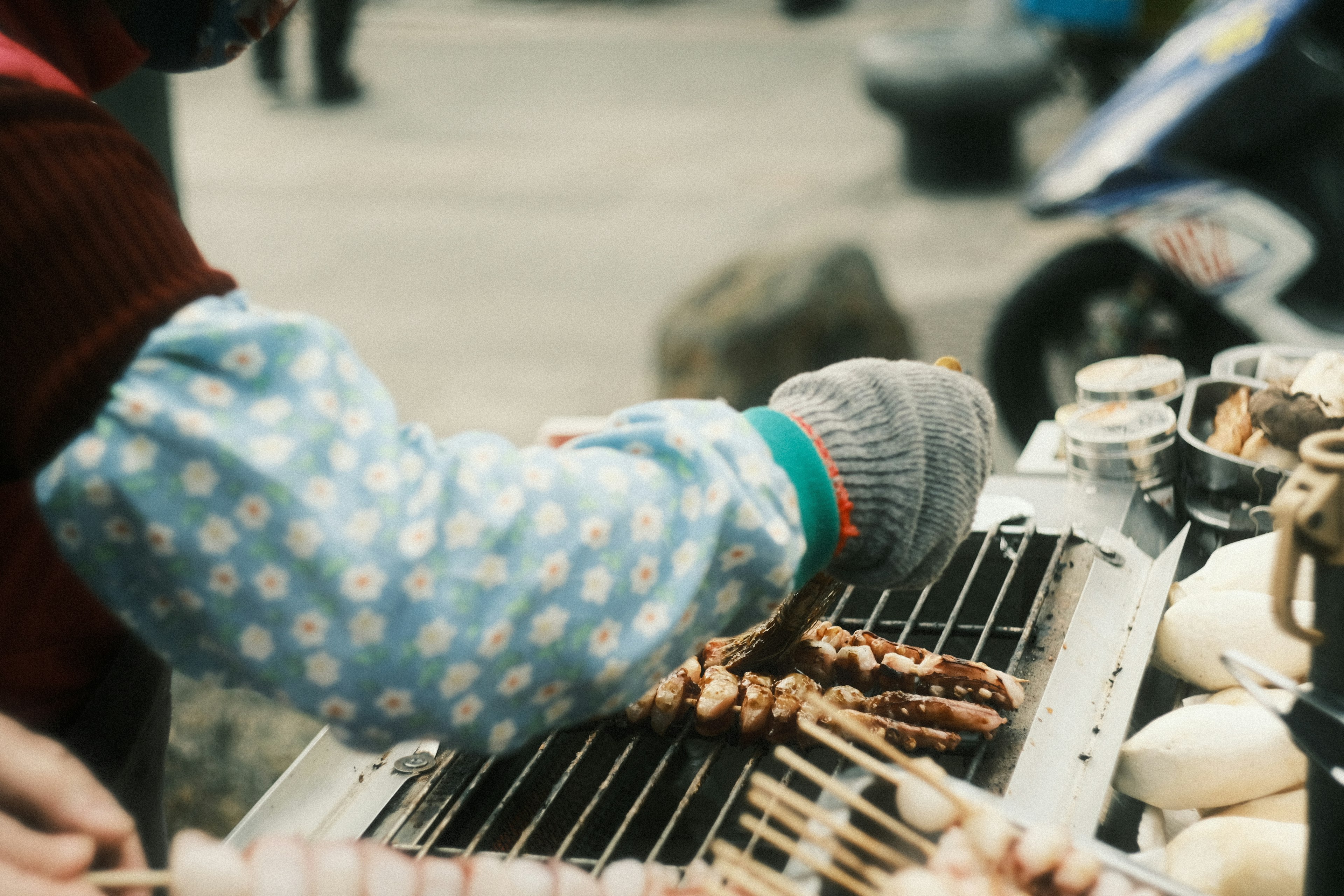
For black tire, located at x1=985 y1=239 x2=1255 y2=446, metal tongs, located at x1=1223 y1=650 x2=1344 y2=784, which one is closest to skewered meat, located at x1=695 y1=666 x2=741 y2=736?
metal tongs, located at x1=1223 y1=650 x2=1344 y2=784

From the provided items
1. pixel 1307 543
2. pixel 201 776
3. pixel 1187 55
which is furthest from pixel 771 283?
pixel 1307 543

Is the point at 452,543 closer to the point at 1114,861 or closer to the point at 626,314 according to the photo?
the point at 1114,861

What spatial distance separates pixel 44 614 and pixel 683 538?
792mm

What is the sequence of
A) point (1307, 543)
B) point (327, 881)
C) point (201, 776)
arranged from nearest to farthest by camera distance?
point (1307, 543), point (327, 881), point (201, 776)

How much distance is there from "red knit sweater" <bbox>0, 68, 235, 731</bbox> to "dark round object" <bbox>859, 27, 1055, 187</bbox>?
25.4ft

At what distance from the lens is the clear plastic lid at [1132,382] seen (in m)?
2.57

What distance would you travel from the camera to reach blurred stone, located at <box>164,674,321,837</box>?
3709 mm

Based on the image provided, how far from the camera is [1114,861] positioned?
1.42 metres

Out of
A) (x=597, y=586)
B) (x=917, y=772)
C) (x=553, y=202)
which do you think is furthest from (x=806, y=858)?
(x=553, y=202)

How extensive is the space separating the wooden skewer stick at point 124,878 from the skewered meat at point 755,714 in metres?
0.94

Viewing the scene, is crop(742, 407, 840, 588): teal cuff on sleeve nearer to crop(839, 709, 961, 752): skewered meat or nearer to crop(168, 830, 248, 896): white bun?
crop(839, 709, 961, 752): skewered meat

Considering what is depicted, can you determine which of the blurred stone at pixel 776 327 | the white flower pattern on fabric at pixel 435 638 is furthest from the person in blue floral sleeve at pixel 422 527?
the blurred stone at pixel 776 327

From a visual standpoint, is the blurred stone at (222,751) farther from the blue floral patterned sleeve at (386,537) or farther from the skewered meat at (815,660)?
the blue floral patterned sleeve at (386,537)

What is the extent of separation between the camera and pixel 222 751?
396cm
